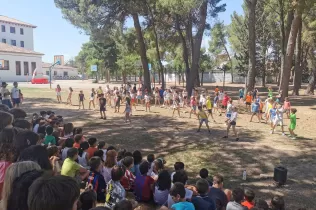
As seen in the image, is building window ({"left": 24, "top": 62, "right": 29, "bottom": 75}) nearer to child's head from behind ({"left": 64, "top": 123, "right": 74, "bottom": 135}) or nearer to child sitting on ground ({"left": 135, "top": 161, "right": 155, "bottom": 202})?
child's head from behind ({"left": 64, "top": 123, "right": 74, "bottom": 135})

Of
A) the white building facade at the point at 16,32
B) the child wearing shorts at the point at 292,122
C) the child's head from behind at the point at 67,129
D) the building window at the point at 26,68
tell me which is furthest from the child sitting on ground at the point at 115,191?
the white building facade at the point at 16,32

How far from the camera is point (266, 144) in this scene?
12250 mm

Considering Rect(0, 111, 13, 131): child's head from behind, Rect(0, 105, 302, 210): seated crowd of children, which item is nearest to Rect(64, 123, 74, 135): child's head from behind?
Rect(0, 105, 302, 210): seated crowd of children

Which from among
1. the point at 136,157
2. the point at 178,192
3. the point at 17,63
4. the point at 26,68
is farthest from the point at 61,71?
the point at 178,192

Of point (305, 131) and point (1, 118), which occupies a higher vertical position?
point (1, 118)

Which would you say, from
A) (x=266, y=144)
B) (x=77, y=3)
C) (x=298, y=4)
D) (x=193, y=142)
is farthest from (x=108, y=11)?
(x=266, y=144)

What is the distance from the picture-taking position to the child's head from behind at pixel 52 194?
6.71ft

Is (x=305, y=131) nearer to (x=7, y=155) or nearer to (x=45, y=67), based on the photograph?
(x=7, y=155)

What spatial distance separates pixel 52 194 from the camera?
206cm

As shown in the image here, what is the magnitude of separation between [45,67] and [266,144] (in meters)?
87.4

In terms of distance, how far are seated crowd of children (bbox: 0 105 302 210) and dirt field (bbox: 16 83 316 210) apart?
92.2 inches

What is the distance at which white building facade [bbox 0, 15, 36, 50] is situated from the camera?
70.6 m

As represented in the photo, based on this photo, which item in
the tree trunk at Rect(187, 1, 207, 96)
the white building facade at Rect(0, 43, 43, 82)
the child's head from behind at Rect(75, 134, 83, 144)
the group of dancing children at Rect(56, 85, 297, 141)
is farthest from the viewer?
the white building facade at Rect(0, 43, 43, 82)

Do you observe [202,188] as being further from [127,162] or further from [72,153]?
[72,153]
